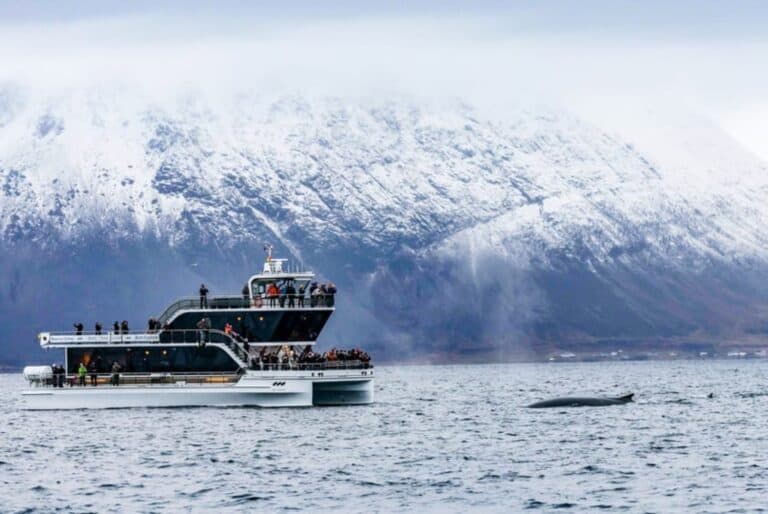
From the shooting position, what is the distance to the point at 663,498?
7725cm

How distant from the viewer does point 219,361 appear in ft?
431

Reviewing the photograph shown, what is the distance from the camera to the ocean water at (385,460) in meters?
77.8

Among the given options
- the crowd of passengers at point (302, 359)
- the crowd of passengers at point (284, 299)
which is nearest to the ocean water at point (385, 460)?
the crowd of passengers at point (302, 359)

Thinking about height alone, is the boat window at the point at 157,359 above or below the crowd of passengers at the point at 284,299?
below

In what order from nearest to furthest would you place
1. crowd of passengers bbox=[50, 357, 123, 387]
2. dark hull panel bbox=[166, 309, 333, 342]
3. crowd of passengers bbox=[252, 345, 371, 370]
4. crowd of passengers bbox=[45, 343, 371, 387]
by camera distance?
crowd of passengers bbox=[252, 345, 371, 370] < crowd of passengers bbox=[45, 343, 371, 387] < crowd of passengers bbox=[50, 357, 123, 387] < dark hull panel bbox=[166, 309, 333, 342]

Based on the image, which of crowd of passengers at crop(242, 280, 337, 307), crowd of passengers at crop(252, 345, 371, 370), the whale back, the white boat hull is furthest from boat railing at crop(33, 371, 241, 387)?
the whale back

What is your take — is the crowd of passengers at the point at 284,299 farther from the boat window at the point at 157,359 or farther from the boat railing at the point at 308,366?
the boat railing at the point at 308,366

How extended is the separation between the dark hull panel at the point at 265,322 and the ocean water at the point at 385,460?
6.80m

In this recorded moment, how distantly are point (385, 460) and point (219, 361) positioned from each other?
129 feet

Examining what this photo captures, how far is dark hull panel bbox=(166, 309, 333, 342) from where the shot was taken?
134 meters

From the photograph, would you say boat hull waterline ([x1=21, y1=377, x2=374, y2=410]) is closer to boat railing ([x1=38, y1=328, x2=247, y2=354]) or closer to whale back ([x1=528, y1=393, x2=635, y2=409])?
boat railing ([x1=38, y1=328, x2=247, y2=354])

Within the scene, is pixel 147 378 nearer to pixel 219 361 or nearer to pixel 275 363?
pixel 219 361

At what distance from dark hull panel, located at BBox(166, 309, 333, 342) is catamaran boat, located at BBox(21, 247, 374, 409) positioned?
71 millimetres

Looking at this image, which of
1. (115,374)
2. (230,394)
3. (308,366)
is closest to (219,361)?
(230,394)
